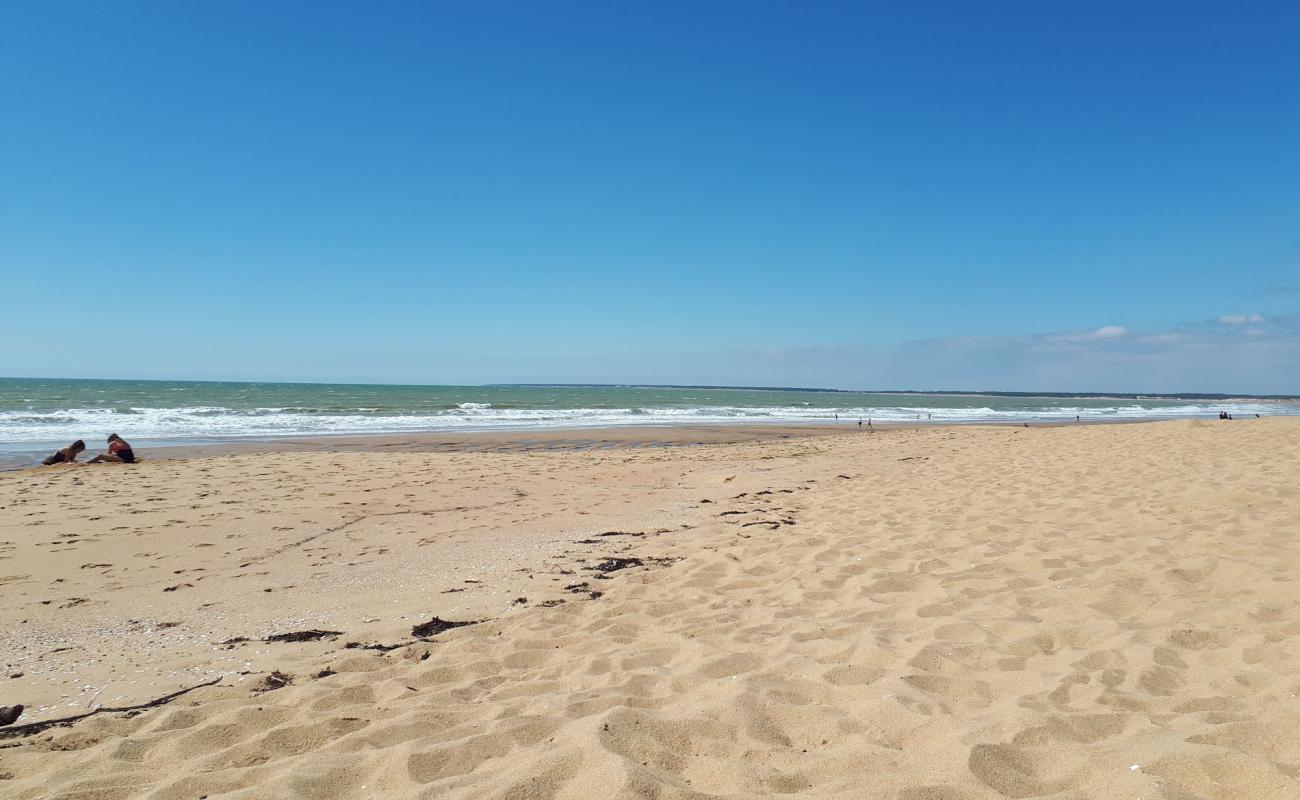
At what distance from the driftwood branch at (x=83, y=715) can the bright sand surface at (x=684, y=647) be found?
0.31 ft

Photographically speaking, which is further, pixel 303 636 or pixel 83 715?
pixel 303 636

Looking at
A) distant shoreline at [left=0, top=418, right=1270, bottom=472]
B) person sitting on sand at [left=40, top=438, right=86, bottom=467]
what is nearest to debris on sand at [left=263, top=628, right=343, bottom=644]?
person sitting on sand at [left=40, top=438, right=86, bottom=467]

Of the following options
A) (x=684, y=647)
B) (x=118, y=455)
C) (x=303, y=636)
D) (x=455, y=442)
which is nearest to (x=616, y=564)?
(x=684, y=647)

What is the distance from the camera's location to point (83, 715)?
303 centimetres

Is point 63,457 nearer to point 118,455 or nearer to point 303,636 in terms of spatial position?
point 118,455

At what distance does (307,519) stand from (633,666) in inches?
232

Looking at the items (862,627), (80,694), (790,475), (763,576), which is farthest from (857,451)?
(80,694)

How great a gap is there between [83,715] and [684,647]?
112 inches

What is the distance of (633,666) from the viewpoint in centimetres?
338

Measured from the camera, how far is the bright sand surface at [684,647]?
2309 millimetres

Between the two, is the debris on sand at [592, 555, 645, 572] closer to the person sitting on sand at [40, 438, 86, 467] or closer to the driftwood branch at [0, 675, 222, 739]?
the driftwood branch at [0, 675, 222, 739]

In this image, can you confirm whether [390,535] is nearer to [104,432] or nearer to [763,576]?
[763,576]

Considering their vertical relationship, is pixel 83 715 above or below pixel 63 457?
below

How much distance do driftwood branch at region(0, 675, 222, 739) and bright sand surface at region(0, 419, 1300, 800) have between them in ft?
0.31
